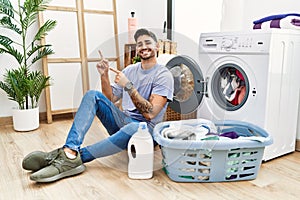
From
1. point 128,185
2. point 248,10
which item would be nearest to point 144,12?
point 248,10

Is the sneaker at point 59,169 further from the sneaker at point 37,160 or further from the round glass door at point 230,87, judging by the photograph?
the round glass door at point 230,87

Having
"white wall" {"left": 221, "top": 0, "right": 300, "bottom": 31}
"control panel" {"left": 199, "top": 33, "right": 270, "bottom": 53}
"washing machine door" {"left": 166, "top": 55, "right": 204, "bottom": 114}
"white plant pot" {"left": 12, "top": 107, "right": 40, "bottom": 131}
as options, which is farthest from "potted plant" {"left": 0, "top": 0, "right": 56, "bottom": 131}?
"white wall" {"left": 221, "top": 0, "right": 300, "bottom": 31}

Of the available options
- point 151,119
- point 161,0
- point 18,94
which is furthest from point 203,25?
point 18,94

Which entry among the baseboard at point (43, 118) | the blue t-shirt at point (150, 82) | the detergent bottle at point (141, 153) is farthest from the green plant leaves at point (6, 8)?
the detergent bottle at point (141, 153)

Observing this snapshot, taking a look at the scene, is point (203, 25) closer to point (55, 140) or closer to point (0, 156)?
point (55, 140)

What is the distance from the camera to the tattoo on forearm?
1.40 m

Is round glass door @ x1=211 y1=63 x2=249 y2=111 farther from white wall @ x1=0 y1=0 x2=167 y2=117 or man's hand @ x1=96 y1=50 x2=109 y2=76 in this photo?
white wall @ x1=0 y1=0 x2=167 y2=117

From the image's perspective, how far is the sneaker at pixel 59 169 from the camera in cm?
135

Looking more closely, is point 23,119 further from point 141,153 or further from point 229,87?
point 229,87

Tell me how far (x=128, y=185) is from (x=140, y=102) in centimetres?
42

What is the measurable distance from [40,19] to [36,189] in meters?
1.76

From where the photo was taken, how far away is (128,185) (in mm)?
1373

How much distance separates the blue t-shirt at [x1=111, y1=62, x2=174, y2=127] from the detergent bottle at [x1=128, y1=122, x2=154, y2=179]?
13cm

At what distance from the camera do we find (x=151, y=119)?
149cm
